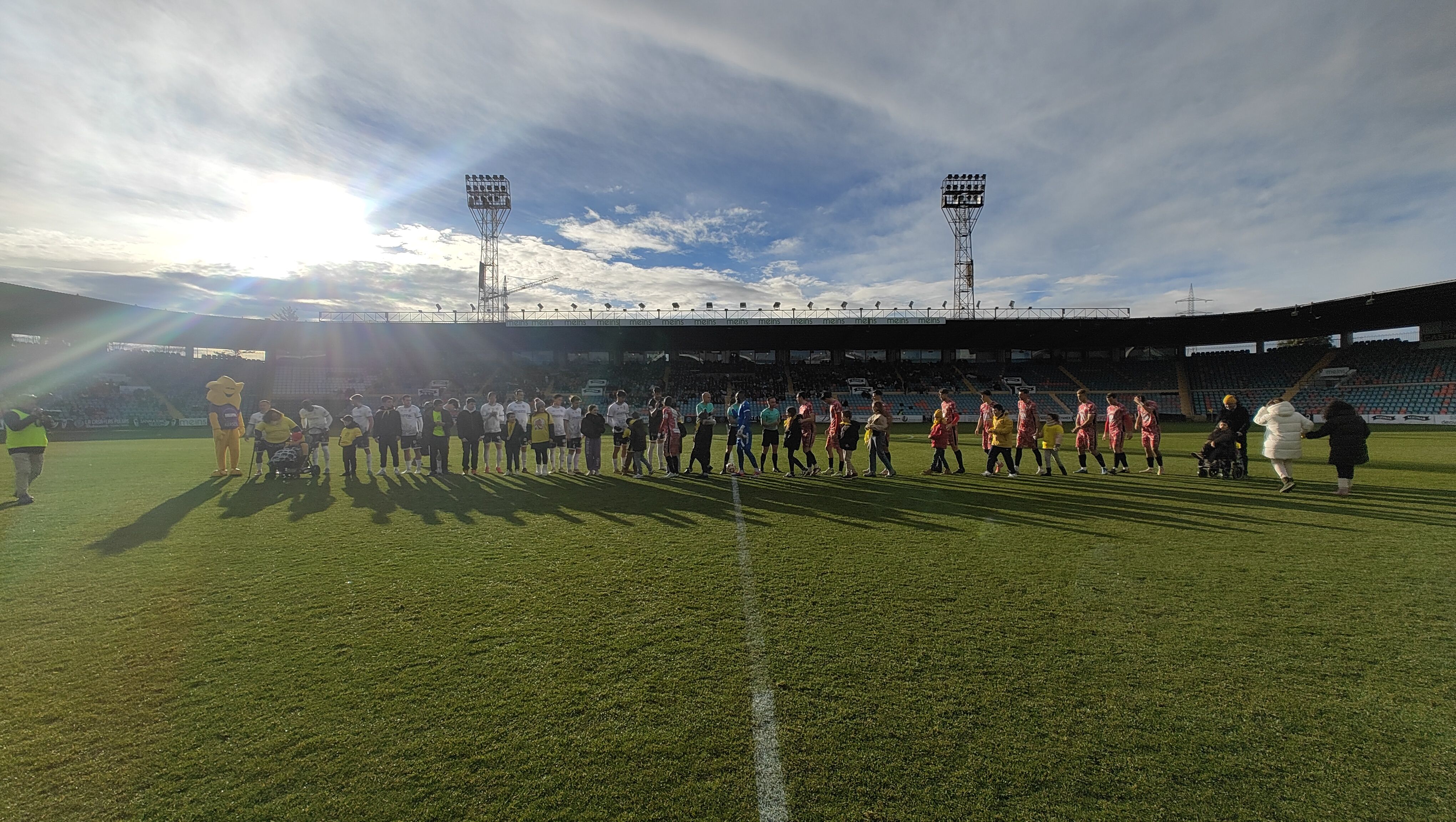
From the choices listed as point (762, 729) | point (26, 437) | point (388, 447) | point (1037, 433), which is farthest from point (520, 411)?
point (762, 729)

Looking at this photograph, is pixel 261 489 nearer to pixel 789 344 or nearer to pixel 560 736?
pixel 560 736

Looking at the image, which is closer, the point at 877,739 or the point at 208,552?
the point at 877,739

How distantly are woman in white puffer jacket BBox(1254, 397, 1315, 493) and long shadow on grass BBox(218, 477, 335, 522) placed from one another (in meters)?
14.3

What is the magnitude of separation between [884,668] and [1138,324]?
46.0 metres

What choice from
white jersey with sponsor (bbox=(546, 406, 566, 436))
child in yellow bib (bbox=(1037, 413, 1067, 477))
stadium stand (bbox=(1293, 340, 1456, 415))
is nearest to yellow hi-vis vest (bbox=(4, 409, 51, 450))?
white jersey with sponsor (bbox=(546, 406, 566, 436))

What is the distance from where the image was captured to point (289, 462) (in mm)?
11359

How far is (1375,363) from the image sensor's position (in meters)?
38.7

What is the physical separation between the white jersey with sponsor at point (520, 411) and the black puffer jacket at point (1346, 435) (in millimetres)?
13661

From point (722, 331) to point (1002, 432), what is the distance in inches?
1299

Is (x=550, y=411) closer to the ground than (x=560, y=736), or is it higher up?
higher up

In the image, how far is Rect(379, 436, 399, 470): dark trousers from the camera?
12156mm

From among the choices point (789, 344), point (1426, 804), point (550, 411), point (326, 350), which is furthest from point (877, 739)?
point (326, 350)

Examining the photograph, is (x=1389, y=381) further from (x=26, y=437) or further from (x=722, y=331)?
(x=26, y=437)

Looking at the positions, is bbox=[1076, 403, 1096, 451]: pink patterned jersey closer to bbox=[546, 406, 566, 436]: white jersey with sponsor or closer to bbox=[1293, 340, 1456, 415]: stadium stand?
bbox=[546, 406, 566, 436]: white jersey with sponsor
